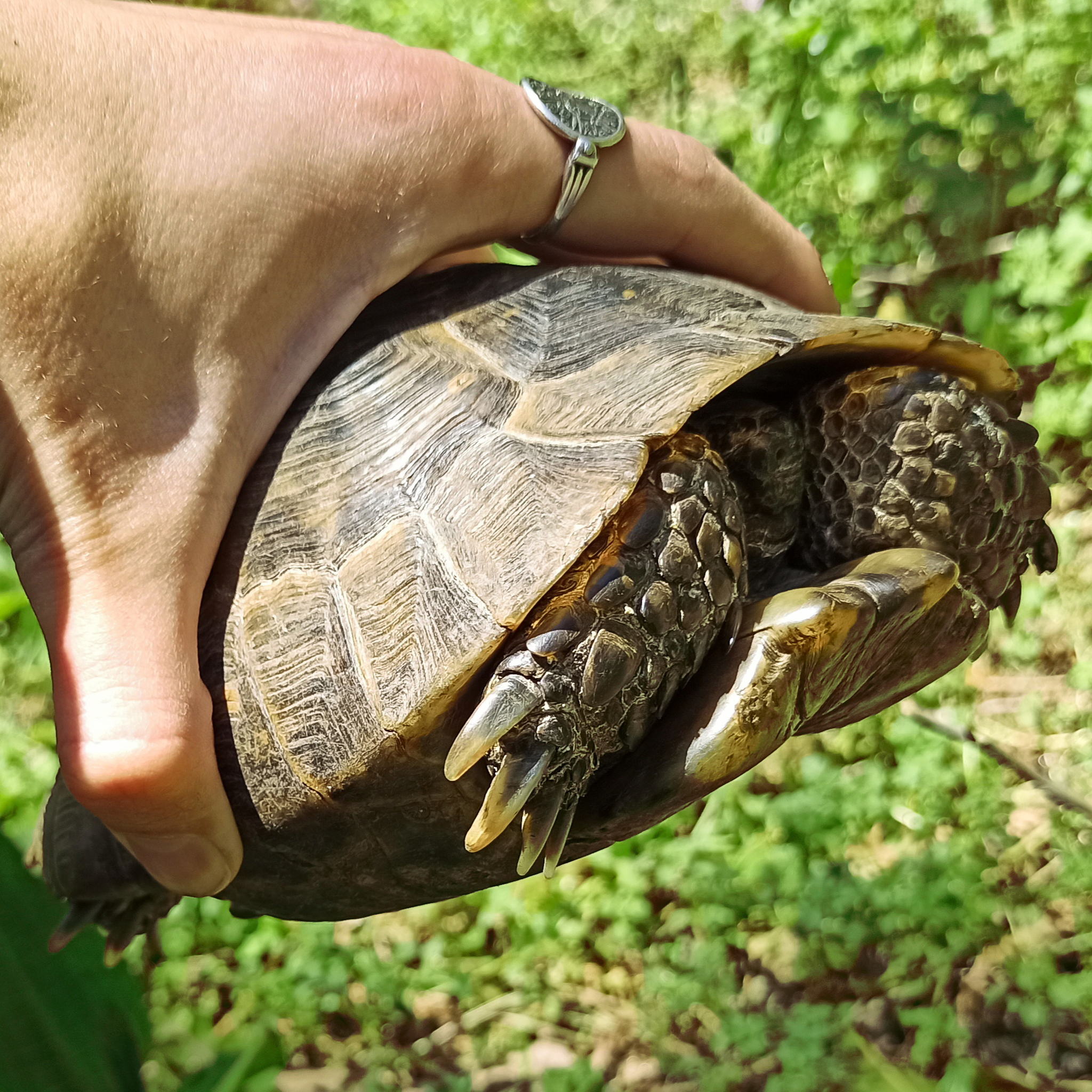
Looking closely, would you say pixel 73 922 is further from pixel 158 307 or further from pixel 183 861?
pixel 158 307

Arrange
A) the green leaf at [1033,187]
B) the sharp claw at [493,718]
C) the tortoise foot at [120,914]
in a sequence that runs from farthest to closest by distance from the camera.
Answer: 1. the green leaf at [1033,187]
2. the tortoise foot at [120,914]
3. the sharp claw at [493,718]

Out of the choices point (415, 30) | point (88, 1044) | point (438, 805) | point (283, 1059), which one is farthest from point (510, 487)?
point (415, 30)

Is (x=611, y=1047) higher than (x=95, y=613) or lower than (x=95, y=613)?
lower

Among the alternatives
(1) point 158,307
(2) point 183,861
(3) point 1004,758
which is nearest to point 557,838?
(2) point 183,861

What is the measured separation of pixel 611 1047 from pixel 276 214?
1932 mm

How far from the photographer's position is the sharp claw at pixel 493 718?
983 millimetres

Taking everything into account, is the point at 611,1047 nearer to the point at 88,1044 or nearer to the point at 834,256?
the point at 88,1044

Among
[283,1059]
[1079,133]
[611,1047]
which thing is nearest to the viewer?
[283,1059]

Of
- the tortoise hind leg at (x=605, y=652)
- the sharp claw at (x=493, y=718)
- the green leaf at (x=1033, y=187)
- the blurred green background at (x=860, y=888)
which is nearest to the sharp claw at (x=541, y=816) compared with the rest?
the tortoise hind leg at (x=605, y=652)

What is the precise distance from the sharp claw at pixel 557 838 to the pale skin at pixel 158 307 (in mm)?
449

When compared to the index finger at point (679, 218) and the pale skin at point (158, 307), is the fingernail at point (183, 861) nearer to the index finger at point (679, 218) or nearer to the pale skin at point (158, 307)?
the pale skin at point (158, 307)

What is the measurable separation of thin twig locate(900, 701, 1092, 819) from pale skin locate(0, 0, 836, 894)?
4.69 feet

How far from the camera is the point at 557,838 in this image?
1.13 metres

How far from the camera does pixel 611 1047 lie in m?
2.15
